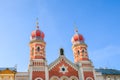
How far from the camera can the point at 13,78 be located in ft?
155

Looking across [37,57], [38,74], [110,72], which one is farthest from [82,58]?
[38,74]

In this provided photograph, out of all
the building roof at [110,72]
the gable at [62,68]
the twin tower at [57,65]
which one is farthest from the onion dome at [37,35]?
the building roof at [110,72]

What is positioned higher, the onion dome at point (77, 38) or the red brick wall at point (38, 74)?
the onion dome at point (77, 38)

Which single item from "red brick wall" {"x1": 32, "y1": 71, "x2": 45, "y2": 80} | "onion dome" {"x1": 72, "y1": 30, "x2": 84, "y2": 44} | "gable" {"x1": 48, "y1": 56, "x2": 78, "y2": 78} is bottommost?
"red brick wall" {"x1": 32, "y1": 71, "x2": 45, "y2": 80}

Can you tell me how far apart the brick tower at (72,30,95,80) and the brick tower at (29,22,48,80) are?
26.1 feet

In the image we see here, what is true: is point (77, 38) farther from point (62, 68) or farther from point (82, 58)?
point (62, 68)

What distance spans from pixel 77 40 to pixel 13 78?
18.2m

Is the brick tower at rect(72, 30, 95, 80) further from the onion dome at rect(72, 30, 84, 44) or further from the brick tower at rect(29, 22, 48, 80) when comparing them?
the brick tower at rect(29, 22, 48, 80)

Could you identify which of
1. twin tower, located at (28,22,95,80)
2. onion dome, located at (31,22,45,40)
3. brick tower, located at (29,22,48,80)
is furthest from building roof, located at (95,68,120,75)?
onion dome, located at (31,22,45,40)

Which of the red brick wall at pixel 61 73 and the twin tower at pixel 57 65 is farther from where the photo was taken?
the red brick wall at pixel 61 73

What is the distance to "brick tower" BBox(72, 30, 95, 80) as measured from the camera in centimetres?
5081

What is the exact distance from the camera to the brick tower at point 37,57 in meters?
48.5

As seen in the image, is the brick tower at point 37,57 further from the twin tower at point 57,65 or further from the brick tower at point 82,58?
the brick tower at point 82,58

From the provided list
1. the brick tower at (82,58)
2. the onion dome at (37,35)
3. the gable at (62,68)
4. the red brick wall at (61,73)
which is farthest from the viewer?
the onion dome at (37,35)
